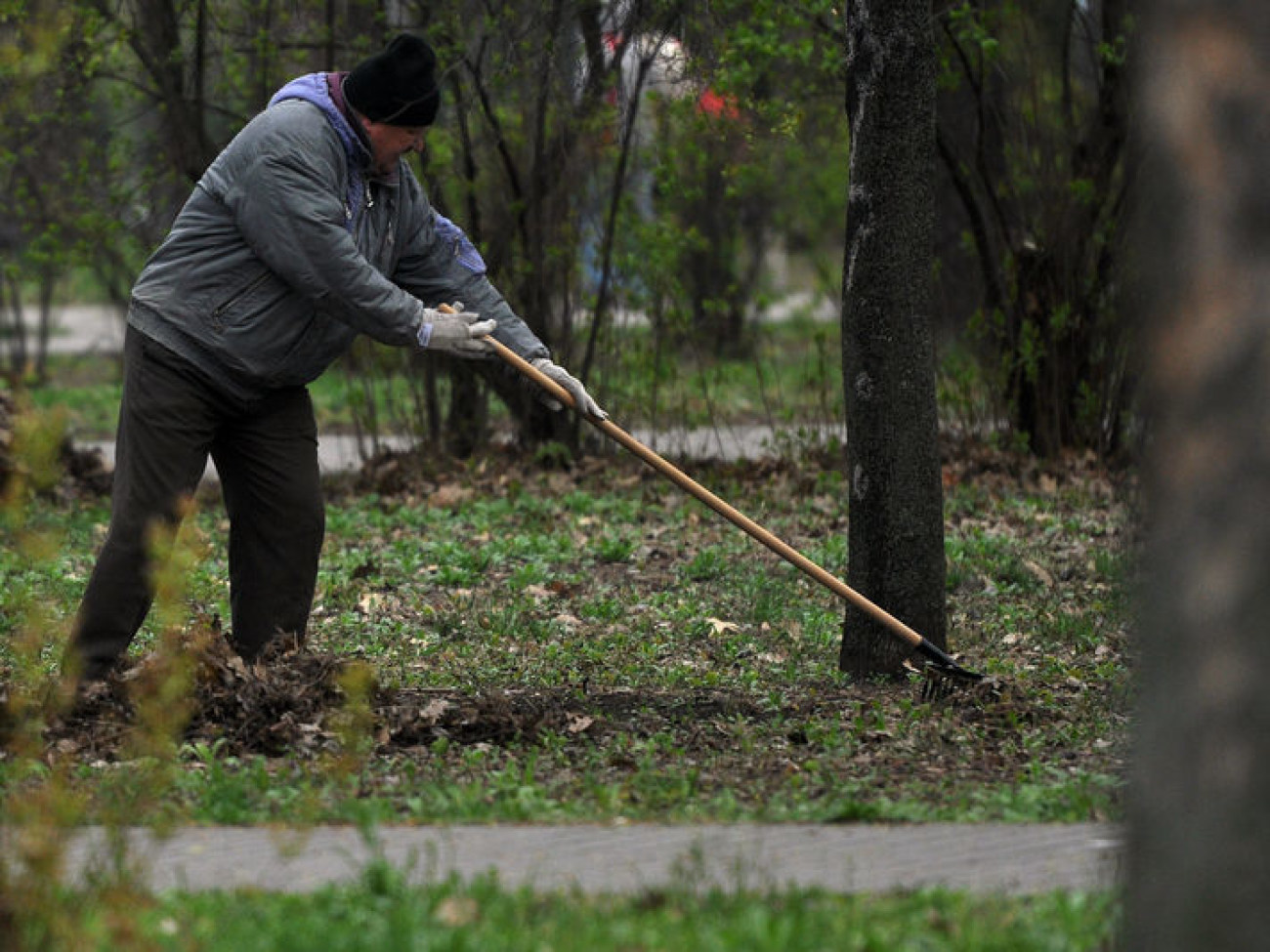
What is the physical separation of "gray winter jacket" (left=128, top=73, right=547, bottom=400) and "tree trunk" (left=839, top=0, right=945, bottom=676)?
61.5 inches

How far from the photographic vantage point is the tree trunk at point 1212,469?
2.77 metres

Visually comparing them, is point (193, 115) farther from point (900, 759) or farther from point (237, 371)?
point (900, 759)

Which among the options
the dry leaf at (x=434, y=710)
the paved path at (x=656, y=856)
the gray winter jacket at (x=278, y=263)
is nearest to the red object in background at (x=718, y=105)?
the gray winter jacket at (x=278, y=263)

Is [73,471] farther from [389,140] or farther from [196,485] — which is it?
[389,140]

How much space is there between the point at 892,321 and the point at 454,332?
4.88ft

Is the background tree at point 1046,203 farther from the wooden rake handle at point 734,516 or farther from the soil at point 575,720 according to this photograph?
the soil at point 575,720

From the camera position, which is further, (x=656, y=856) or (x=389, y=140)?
(x=389, y=140)

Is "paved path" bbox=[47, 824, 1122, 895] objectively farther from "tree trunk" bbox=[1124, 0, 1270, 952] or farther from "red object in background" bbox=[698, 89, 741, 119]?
"red object in background" bbox=[698, 89, 741, 119]

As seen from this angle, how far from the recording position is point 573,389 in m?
6.29

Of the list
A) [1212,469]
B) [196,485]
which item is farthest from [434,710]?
[1212,469]

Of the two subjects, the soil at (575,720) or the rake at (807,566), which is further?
the rake at (807,566)

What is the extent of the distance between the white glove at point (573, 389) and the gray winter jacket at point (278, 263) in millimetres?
586

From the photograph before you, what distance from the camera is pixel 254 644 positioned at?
629cm

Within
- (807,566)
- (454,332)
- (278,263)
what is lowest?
(807,566)
